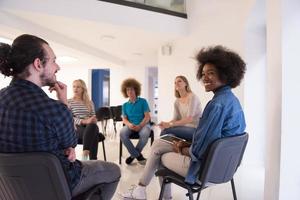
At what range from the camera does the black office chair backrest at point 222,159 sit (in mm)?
1599

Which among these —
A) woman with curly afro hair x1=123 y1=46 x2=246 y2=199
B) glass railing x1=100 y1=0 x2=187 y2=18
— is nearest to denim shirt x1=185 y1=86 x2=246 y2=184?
woman with curly afro hair x1=123 y1=46 x2=246 y2=199

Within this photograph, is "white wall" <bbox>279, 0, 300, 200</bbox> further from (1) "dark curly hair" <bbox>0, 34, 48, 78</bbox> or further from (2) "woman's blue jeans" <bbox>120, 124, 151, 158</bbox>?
(2) "woman's blue jeans" <bbox>120, 124, 151, 158</bbox>

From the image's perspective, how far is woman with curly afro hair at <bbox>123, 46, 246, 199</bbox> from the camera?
1683 millimetres

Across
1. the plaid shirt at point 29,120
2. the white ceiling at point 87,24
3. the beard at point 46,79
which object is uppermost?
the white ceiling at point 87,24

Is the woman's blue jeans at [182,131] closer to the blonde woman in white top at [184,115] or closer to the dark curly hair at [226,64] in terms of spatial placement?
the blonde woman in white top at [184,115]

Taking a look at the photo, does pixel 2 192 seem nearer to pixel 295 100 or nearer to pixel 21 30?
pixel 295 100

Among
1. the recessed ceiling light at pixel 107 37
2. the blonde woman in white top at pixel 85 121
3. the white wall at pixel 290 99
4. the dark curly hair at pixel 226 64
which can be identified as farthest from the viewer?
the recessed ceiling light at pixel 107 37

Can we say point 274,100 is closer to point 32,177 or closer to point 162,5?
point 32,177

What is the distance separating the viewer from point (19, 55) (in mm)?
1283

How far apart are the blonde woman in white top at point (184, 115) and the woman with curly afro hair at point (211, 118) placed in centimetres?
84

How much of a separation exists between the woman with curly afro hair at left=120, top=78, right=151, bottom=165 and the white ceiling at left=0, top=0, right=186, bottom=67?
100 centimetres

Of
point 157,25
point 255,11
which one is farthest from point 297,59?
point 157,25

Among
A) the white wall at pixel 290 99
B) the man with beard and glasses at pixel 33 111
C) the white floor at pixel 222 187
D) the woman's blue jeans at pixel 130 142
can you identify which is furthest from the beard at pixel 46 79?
the woman's blue jeans at pixel 130 142

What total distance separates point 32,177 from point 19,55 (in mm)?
566
